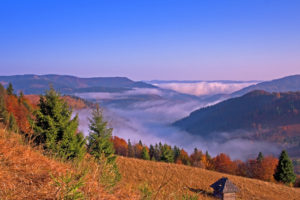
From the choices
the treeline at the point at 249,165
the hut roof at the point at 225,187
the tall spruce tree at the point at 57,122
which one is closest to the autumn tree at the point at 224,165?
the treeline at the point at 249,165

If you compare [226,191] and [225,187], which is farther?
[225,187]

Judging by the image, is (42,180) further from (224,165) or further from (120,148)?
(224,165)

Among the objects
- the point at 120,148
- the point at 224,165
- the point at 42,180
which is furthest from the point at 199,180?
the point at 120,148

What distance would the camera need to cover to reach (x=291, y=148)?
198m

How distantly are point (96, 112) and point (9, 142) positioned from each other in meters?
14.1

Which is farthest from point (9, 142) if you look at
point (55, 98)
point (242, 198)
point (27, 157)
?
point (242, 198)

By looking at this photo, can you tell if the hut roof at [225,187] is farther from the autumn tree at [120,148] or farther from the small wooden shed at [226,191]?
the autumn tree at [120,148]

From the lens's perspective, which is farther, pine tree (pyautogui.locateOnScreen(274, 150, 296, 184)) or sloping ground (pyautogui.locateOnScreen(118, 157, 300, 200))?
pine tree (pyautogui.locateOnScreen(274, 150, 296, 184))

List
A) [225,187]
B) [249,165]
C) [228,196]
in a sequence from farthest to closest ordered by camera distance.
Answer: [249,165] < [228,196] < [225,187]

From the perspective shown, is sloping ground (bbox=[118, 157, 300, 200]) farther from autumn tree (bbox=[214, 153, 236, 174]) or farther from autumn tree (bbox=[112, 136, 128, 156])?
autumn tree (bbox=[214, 153, 236, 174])

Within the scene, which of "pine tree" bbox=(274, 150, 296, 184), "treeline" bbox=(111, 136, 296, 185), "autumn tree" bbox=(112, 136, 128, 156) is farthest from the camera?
"autumn tree" bbox=(112, 136, 128, 156)

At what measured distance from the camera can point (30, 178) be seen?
4051 millimetres

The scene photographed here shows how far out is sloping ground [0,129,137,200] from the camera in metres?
3.43

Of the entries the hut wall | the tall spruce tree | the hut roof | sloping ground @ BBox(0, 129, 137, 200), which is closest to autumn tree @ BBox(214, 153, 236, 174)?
the hut wall
